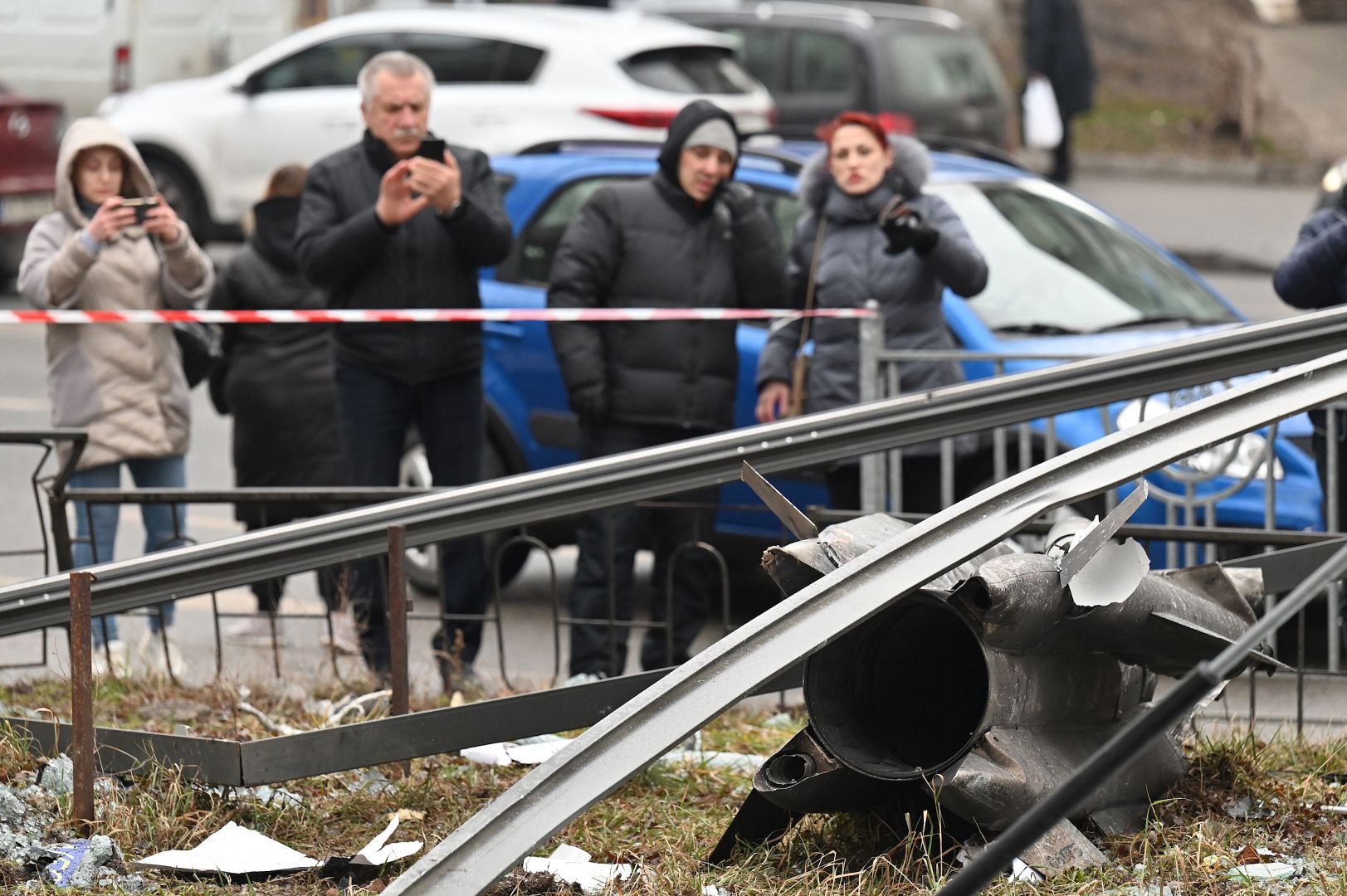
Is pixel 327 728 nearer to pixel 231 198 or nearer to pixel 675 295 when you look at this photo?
pixel 675 295

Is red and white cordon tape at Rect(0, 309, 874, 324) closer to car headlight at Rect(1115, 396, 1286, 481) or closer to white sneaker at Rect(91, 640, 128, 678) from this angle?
car headlight at Rect(1115, 396, 1286, 481)

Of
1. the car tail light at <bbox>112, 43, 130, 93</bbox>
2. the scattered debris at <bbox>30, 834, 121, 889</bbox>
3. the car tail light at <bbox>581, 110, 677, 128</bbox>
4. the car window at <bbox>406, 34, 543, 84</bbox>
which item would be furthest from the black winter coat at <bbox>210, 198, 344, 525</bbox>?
the car tail light at <bbox>112, 43, 130, 93</bbox>

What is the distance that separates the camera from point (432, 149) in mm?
6336

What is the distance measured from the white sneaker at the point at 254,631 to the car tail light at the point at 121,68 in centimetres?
1108

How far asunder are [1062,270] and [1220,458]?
158cm

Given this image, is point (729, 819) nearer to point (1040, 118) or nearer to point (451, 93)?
point (451, 93)

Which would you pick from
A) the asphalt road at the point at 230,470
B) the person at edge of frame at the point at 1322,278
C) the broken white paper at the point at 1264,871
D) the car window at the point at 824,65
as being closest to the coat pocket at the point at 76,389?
the asphalt road at the point at 230,470

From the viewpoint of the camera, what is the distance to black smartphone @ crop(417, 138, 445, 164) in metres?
6.32

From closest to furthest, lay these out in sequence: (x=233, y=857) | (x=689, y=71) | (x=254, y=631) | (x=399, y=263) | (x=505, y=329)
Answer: (x=233, y=857) < (x=399, y=263) < (x=254, y=631) < (x=505, y=329) < (x=689, y=71)

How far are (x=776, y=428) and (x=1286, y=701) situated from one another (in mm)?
1823

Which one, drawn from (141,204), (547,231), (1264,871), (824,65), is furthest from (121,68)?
(1264,871)

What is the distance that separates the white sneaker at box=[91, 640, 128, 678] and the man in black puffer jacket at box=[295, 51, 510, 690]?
78 centimetres

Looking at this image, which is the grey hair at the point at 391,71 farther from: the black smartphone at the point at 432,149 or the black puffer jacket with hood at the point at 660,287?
the black puffer jacket with hood at the point at 660,287

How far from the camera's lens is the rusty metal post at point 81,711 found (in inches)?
169
